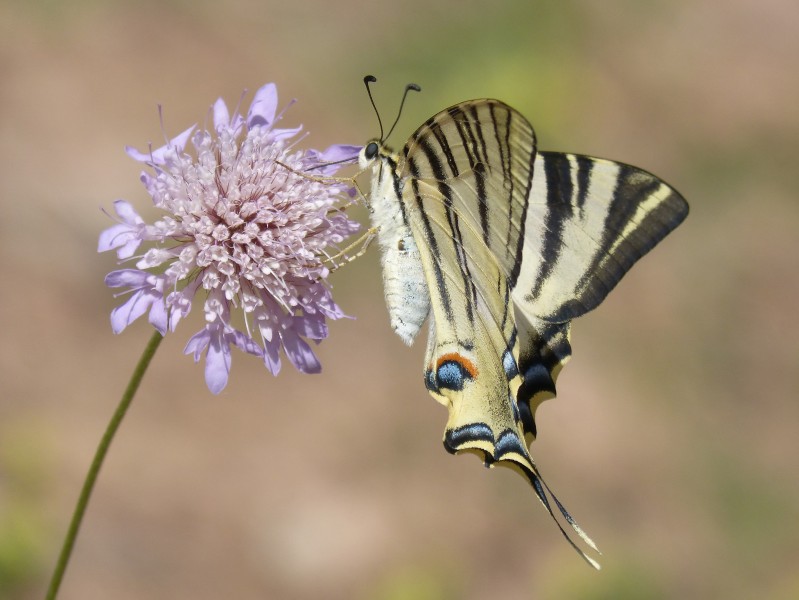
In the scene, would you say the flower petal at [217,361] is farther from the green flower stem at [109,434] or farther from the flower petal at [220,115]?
the flower petal at [220,115]

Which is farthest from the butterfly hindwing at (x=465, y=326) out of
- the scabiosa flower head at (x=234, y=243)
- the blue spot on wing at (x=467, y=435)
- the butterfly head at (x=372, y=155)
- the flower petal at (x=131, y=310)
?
the flower petal at (x=131, y=310)

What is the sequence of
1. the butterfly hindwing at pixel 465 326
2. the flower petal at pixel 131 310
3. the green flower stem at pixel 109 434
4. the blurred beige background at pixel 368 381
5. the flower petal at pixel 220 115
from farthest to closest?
1. the blurred beige background at pixel 368 381
2. the flower petal at pixel 220 115
3. the butterfly hindwing at pixel 465 326
4. the flower petal at pixel 131 310
5. the green flower stem at pixel 109 434

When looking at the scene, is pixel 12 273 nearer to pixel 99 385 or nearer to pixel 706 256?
pixel 99 385

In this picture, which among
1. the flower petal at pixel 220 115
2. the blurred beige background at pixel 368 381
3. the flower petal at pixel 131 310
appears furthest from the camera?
the blurred beige background at pixel 368 381

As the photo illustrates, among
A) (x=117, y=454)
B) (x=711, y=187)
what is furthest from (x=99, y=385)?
(x=711, y=187)

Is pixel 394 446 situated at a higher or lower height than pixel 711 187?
lower
